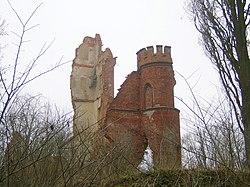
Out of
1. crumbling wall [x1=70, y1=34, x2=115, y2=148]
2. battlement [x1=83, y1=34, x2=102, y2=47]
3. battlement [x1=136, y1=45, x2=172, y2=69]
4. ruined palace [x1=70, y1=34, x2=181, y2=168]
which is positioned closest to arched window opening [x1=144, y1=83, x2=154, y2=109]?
ruined palace [x1=70, y1=34, x2=181, y2=168]

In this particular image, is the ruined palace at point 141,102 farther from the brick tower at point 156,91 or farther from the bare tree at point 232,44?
the bare tree at point 232,44

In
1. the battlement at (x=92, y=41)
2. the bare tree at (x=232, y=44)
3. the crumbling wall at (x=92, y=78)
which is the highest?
the battlement at (x=92, y=41)

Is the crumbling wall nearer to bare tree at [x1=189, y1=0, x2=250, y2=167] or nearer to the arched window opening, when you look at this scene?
the arched window opening

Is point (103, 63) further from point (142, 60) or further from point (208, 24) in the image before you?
point (208, 24)

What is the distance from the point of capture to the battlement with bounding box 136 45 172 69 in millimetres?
20634

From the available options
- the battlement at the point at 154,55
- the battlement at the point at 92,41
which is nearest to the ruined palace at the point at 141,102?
the battlement at the point at 154,55

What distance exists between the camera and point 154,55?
20.7 metres

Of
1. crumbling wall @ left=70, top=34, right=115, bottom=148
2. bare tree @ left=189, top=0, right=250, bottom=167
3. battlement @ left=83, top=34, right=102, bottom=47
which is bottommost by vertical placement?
bare tree @ left=189, top=0, right=250, bottom=167

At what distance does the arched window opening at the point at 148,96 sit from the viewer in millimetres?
20487

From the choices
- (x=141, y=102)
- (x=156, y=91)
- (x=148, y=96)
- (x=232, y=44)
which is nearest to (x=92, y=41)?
(x=141, y=102)

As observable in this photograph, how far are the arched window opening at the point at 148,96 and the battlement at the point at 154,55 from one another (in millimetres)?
1453

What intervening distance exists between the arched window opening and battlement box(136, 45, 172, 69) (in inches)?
57.2

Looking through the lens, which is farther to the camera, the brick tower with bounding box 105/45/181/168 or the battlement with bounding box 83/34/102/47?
the battlement with bounding box 83/34/102/47

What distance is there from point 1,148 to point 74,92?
21.4 meters
